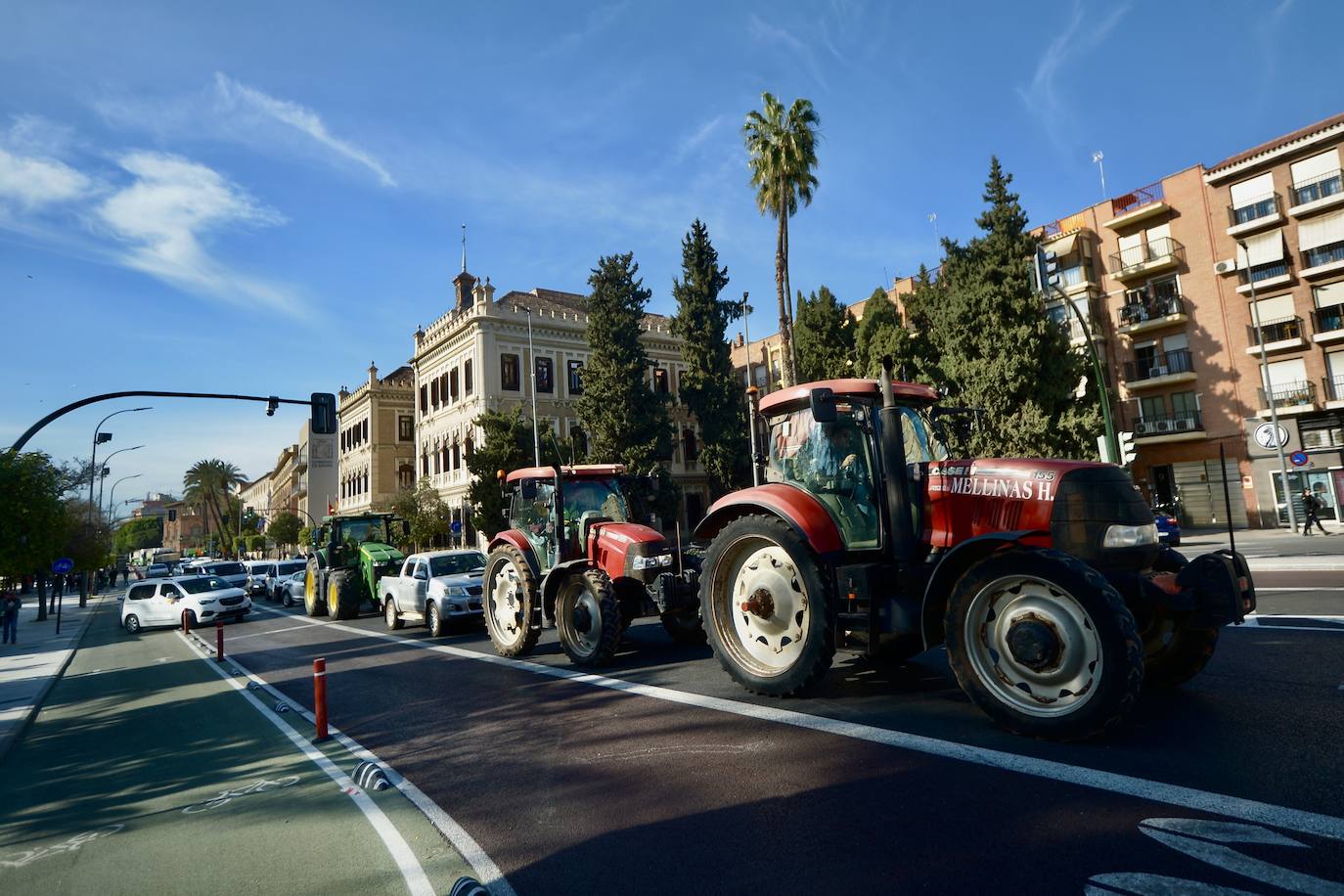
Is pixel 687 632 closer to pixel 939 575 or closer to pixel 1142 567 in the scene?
pixel 939 575

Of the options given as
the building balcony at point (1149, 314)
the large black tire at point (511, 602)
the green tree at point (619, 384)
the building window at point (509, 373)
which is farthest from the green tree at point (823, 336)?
the large black tire at point (511, 602)

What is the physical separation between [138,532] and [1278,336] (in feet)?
565

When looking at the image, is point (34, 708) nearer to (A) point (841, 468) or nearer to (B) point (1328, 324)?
(A) point (841, 468)

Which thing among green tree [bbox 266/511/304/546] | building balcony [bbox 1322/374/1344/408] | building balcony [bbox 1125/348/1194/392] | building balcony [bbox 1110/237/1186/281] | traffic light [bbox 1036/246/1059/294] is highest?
building balcony [bbox 1110/237/1186/281]

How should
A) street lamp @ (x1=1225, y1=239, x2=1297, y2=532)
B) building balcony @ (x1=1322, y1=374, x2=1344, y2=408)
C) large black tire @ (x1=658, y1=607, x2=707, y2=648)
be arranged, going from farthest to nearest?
1. building balcony @ (x1=1322, y1=374, x2=1344, y2=408)
2. street lamp @ (x1=1225, y1=239, x2=1297, y2=532)
3. large black tire @ (x1=658, y1=607, x2=707, y2=648)

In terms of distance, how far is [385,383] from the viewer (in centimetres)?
5412

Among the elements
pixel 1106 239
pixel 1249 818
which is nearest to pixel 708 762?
pixel 1249 818

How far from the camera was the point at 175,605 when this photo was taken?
21.3m

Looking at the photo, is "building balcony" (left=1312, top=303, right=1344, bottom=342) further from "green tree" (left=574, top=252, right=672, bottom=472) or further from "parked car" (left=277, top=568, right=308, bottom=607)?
"parked car" (left=277, top=568, right=308, bottom=607)

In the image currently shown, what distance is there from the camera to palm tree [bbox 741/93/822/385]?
82.8ft

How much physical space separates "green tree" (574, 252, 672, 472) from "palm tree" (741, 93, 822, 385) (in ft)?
40.1

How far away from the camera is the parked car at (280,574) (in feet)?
96.0

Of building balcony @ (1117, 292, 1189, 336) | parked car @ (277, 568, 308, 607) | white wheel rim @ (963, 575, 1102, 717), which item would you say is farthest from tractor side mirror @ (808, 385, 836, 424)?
building balcony @ (1117, 292, 1189, 336)

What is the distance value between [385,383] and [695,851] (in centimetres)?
5519
